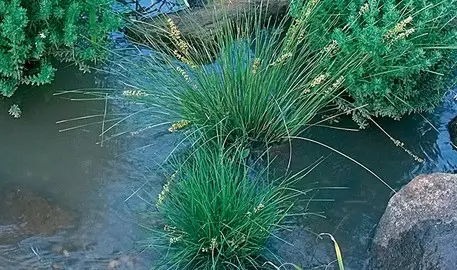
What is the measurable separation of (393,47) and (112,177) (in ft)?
4.51

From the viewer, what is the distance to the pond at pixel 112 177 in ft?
9.46

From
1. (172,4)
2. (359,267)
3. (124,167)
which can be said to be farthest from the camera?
(172,4)

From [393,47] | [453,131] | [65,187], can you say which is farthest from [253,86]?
[453,131]

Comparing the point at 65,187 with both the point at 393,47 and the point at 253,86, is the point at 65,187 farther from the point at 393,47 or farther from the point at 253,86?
the point at 393,47

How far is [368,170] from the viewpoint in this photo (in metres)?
3.28

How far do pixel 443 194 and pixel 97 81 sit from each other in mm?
1781

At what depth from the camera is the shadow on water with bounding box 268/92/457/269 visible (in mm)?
2955

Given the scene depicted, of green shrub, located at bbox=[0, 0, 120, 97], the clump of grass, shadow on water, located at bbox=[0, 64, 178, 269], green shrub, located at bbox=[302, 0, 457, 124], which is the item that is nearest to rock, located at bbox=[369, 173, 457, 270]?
the clump of grass

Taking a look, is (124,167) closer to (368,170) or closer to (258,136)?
(258,136)

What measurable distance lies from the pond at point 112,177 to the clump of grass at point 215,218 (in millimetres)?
148

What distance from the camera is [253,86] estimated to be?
10.2 feet

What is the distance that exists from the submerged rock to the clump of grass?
410 mm

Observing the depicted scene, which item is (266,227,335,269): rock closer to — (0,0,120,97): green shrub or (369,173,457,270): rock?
(369,173,457,270): rock

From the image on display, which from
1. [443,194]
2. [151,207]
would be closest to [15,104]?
[151,207]
